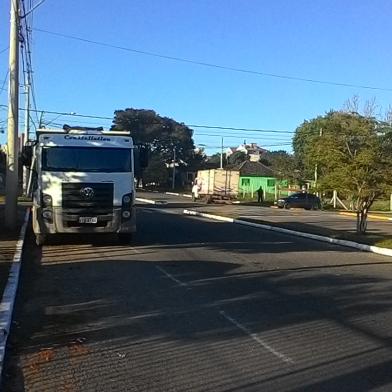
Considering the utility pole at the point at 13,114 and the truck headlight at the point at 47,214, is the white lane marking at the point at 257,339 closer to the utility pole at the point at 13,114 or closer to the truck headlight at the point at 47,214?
the truck headlight at the point at 47,214

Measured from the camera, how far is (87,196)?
15.9 meters

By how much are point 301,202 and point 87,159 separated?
3589 centimetres

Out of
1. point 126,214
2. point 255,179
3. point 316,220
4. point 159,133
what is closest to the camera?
point 126,214

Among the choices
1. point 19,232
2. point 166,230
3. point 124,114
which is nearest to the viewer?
point 19,232

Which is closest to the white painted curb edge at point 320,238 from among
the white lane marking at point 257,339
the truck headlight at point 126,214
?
the truck headlight at point 126,214

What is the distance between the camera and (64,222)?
51.7 ft

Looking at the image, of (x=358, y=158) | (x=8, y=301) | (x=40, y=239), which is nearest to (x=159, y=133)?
(x=358, y=158)

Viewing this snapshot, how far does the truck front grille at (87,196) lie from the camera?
15.8 m

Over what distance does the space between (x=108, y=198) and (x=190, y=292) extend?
688 centimetres

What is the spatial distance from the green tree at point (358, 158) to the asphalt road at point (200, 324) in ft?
19.7

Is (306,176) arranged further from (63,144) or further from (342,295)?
(342,295)

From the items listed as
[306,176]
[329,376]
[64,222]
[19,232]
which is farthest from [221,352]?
[306,176]

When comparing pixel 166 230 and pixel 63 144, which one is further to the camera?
pixel 166 230

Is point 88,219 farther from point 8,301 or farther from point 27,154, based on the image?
point 8,301
